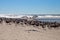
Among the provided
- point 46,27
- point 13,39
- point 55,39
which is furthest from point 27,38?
point 46,27

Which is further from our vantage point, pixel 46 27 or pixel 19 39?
pixel 46 27

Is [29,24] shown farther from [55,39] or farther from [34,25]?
[55,39]

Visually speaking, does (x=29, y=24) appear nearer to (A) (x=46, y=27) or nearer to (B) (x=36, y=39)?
(A) (x=46, y=27)

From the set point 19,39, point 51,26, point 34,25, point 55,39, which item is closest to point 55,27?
point 51,26

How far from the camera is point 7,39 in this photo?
21.9ft

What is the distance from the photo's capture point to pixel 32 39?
6.88 meters

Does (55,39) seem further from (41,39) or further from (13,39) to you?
(13,39)

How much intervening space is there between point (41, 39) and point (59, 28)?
385 centimetres

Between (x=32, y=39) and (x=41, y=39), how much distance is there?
427 mm

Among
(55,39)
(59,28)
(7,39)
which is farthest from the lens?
(59,28)

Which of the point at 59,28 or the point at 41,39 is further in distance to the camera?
the point at 59,28

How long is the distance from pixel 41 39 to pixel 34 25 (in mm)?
3986

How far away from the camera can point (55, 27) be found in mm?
10828

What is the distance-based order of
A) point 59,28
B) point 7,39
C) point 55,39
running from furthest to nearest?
point 59,28 < point 55,39 < point 7,39
